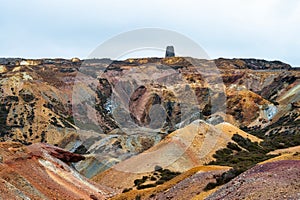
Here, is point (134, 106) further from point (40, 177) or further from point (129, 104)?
point (40, 177)

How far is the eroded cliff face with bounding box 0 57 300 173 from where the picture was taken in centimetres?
10700

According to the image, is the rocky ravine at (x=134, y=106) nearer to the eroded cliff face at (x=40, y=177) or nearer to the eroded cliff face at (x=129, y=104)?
the eroded cliff face at (x=129, y=104)

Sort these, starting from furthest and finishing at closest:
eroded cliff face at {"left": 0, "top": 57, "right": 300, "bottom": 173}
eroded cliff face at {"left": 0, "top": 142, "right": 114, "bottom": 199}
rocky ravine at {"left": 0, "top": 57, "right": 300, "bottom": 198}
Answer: eroded cliff face at {"left": 0, "top": 57, "right": 300, "bottom": 173}, rocky ravine at {"left": 0, "top": 57, "right": 300, "bottom": 198}, eroded cliff face at {"left": 0, "top": 142, "right": 114, "bottom": 199}

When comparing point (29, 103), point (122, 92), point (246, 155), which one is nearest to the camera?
point (246, 155)

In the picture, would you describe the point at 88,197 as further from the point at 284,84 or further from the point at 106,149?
the point at 284,84

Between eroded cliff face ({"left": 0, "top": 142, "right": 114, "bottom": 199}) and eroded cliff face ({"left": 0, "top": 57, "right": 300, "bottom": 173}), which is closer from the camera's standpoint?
eroded cliff face ({"left": 0, "top": 142, "right": 114, "bottom": 199})

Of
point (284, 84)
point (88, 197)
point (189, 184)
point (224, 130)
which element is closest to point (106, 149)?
point (224, 130)

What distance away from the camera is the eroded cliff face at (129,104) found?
351ft

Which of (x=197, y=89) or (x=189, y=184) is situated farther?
(x=197, y=89)

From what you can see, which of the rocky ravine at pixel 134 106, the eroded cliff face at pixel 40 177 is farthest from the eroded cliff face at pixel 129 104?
the eroded cliff face at pixel 40 177

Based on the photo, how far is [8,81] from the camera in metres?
131

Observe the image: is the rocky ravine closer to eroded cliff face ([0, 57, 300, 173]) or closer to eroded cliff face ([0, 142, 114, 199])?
eroded cliff face ([0, 57, 300, 173])

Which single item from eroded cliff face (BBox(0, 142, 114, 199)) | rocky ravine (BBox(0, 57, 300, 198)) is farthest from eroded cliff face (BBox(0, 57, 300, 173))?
eroded cliff face (BBox(0, 142, 114, 199))

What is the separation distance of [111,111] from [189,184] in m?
102
